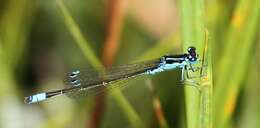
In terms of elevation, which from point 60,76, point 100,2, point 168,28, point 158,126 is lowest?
point 158,126

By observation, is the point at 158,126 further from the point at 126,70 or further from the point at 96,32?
the point at 96,32

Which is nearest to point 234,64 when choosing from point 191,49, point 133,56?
point 191,49

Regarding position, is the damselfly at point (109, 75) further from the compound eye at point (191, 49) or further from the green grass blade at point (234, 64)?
the compound eye at point (191, 49)

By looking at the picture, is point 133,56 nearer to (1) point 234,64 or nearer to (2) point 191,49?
(1) point 234,64

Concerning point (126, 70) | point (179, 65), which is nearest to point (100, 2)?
Result: point (126, 70)

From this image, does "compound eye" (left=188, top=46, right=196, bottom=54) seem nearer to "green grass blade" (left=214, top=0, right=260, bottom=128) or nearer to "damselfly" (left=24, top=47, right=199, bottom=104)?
"green grass blade" (left=214, top=0, right=260, bottom=128)

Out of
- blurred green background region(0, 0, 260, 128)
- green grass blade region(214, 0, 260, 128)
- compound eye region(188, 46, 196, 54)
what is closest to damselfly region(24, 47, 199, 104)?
blurred green background region(0, 0, 260, 128)

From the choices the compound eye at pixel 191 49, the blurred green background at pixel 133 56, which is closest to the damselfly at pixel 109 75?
the blurred green background at pixel 133 56

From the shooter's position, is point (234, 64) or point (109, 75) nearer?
point (234, 64)
